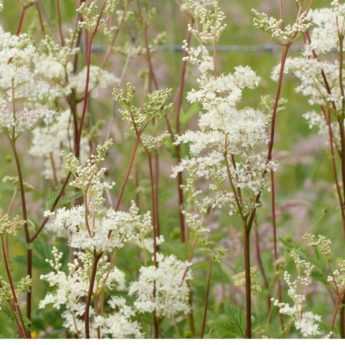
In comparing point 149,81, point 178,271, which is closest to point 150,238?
point 178,271

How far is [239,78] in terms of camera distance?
2533 mm

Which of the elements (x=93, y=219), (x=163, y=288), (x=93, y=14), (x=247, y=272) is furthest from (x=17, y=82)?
(x=247, y=272)

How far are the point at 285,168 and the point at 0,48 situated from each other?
3357 mm

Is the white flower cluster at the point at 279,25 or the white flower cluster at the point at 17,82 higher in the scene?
the white flower cluster at the point at 279,25

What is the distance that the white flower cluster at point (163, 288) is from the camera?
2713mm

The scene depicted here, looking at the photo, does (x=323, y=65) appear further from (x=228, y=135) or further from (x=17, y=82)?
(x=17, y=82)

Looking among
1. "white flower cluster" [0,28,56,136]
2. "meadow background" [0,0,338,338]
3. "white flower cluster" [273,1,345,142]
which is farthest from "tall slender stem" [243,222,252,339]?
"white flower cluster" [0,28,56,136]

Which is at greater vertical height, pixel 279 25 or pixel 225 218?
pixel 279 25

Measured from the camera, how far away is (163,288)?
272cm

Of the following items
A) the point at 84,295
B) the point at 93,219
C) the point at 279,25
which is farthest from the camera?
the point at 84,295

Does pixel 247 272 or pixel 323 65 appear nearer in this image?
pixel 247 272

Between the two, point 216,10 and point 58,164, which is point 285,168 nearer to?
point 58,164

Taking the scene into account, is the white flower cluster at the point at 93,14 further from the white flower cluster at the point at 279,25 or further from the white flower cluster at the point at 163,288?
the white flower cluster at the point at 163,288

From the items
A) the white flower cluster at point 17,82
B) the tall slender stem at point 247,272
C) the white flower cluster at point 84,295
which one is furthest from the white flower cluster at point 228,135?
the white flower cluster at point 17,82
